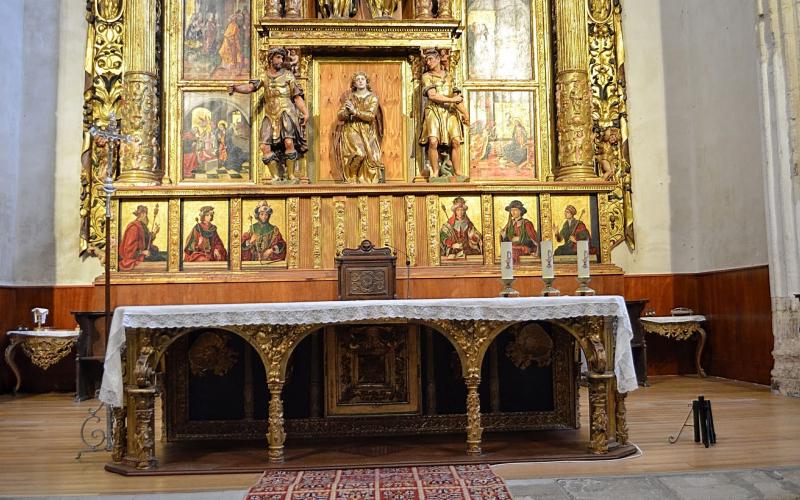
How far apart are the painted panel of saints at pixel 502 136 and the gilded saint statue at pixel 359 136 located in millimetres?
1332

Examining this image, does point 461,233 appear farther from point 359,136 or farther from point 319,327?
point 319,327

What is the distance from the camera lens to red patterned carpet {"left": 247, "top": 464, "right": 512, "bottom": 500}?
3836mm

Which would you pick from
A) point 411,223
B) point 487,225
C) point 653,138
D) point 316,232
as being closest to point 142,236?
point 316,232

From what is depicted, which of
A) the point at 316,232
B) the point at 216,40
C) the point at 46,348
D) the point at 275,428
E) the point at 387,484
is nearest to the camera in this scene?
the point at 387,484

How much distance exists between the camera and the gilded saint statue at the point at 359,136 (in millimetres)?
8742

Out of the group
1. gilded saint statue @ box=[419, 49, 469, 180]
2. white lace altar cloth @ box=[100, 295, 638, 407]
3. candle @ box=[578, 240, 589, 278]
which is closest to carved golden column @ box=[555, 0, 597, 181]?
gilded saint statue @ box=[419, 49, 469, 180]

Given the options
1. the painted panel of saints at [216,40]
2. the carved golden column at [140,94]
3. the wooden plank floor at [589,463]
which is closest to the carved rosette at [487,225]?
the wooden plank floor at [589,463]

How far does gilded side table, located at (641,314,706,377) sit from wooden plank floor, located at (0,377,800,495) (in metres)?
1.43

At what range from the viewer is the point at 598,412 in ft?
15.7

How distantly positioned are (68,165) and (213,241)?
243cm

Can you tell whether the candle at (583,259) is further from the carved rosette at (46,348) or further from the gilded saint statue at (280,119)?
the carved rosette at (46,348)

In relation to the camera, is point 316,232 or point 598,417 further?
point 316,232

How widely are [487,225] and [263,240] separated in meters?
2.57

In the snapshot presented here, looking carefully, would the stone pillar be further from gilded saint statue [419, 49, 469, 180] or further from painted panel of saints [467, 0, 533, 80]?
gilded saint statue [419, 49, 469, 180]
